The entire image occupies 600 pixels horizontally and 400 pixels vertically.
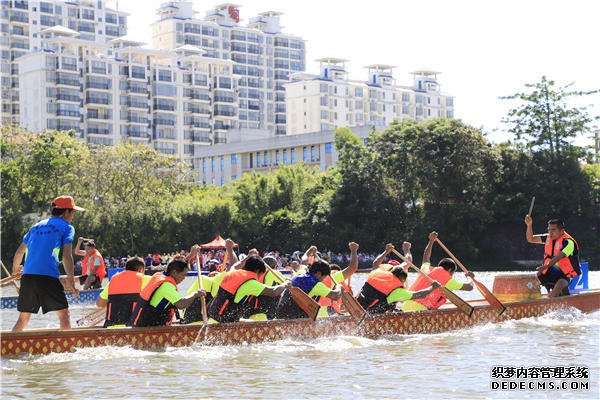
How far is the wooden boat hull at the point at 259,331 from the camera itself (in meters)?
12.8

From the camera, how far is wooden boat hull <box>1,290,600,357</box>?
12.8 m

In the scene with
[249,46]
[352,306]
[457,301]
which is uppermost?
[249,46]

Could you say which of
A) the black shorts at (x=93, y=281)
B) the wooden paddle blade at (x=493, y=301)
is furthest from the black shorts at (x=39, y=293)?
the black shorts at (x=93, y=281)

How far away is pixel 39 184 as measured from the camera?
60.0 m

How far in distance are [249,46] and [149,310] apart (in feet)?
459

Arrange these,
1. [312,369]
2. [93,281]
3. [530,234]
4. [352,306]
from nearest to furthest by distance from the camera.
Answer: [312,369], [352,306], [530,234], [93,281]

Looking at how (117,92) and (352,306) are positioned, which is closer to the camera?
(352,306)

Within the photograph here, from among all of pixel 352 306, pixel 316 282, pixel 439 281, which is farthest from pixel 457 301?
pixel 316 282

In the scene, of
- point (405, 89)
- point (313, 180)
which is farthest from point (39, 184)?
point (405, 89)

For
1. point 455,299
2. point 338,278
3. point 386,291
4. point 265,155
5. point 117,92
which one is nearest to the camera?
point 386,291

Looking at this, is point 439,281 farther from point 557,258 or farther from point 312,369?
point 312,369

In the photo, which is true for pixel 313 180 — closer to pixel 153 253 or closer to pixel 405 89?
pixel 153 253

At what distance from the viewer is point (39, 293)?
12195mm

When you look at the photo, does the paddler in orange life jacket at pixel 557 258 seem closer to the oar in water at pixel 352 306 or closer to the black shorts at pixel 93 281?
the oar in water at pixel 352 306
